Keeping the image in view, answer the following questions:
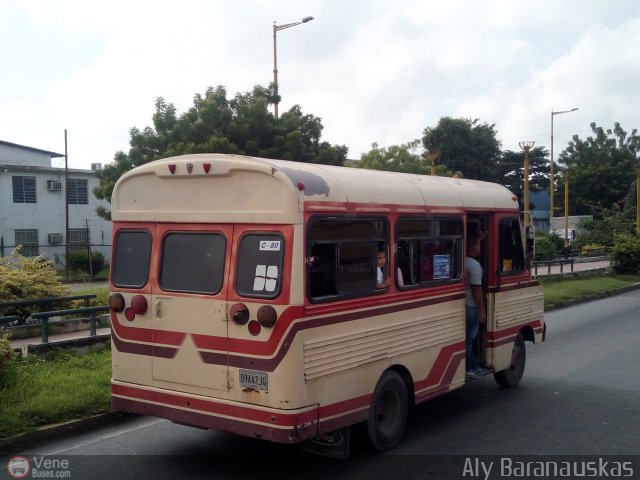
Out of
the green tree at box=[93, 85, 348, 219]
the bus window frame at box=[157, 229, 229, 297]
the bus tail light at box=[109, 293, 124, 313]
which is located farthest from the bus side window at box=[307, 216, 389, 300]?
the green tree at box=[93, 85, 348, 219]

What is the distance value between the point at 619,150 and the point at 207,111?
59.1 meters

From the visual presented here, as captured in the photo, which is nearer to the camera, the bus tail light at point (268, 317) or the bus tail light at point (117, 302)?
the bus tail light at point (268, 317)

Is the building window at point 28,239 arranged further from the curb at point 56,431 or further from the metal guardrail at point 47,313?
the curb at point 56,431

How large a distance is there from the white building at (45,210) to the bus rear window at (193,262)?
26864 mm

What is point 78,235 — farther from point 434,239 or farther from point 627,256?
point 434,239

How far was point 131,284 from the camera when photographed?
20.5 feet

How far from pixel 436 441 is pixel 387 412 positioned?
66 centimetres

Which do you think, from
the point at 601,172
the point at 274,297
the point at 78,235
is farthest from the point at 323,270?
the point at 601,172

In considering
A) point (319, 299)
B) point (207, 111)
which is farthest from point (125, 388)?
point (207, 111)

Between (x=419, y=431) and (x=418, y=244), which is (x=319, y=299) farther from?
(x=419, y=431)

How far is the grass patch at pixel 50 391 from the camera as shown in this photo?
6809mm

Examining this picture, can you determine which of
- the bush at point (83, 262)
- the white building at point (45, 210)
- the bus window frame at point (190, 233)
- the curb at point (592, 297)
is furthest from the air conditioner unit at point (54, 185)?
the bus window frame at point (190, 233)

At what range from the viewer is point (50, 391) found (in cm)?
750

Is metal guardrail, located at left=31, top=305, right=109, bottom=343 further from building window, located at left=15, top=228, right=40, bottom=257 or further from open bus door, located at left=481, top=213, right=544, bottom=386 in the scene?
building window, located at left=15, top=228, right=40, bottom=257
